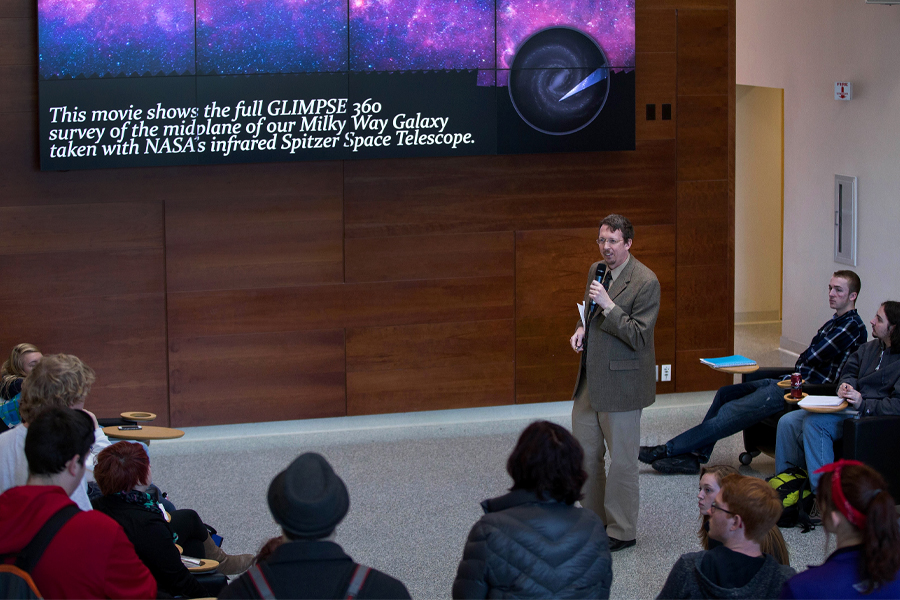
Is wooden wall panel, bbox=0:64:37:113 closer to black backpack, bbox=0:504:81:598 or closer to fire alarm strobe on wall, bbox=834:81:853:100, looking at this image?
black backpack, bbox=0:504:81:598

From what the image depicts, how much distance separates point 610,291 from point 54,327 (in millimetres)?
3883

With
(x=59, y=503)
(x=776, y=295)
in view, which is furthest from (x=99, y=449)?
(x=776, y=295)

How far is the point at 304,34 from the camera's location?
6617 mm

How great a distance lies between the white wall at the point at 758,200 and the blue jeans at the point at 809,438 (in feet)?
18.4

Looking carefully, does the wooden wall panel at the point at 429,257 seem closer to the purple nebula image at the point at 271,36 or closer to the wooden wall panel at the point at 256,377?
the wooden wall panel at the point at 256,377

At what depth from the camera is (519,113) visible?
275 inches

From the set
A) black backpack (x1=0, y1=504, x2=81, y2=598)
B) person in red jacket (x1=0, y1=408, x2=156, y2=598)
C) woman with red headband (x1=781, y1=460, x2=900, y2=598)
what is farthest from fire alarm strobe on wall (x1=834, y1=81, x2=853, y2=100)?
black backpack (x1=0, y1=504, x2=81, y2=598)

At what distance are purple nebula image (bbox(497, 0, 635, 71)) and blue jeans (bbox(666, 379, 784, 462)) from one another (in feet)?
8.26

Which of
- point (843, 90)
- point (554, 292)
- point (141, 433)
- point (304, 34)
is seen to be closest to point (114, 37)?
point (304, 34)

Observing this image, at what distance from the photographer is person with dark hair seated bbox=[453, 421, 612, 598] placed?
106 inches

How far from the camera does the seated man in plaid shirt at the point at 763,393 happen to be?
5.81 metres

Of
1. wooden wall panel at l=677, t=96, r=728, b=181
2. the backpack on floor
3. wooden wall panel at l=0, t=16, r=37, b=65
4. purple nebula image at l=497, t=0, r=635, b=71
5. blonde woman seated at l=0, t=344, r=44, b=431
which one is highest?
purple nebula image at l=497, t=0, r=635, b=71

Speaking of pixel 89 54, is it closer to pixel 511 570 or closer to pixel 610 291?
pixel 610 291

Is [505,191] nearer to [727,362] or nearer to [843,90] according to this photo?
[727,362]
